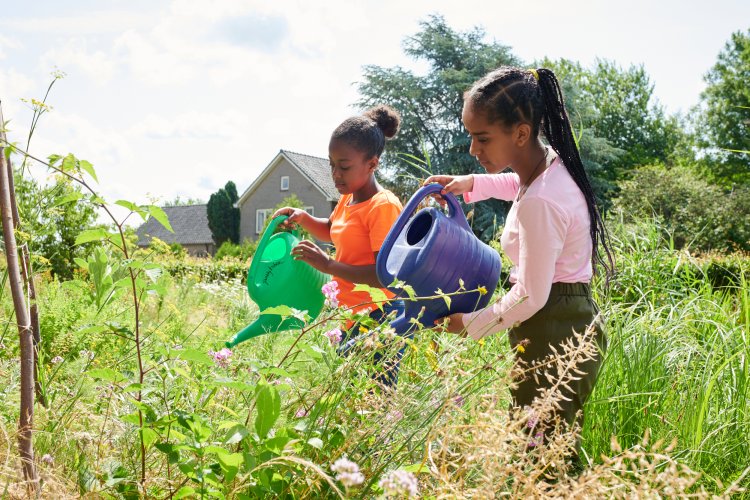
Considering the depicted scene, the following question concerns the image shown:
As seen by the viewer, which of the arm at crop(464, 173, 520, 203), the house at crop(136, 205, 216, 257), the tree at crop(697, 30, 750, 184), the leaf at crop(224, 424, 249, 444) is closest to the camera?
the leaf at crop(224, 424, 249, 444)

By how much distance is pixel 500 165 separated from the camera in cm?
201

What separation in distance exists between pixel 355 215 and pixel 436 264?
787mm

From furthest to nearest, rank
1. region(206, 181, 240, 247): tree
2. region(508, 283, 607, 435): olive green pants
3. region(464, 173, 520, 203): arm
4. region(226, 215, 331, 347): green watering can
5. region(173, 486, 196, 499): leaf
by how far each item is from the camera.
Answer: region(206, 181, 240, 247): tree
region(226, 215, 331, 347): green watering can
region(464, 173, 520, 203): arm
region(508, 283, 607, 435): olive green pants
region(173, 486, 196, 499): leaf

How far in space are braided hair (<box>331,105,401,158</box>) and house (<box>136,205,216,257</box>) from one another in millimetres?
38860

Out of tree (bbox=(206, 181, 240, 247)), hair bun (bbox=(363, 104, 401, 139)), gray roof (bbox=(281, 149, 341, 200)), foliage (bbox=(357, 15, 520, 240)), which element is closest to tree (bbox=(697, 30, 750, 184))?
foliage (bbox=(357, 15, 520, 240))

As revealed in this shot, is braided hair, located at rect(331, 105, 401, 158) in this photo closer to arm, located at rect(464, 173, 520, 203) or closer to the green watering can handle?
the green watering can handle

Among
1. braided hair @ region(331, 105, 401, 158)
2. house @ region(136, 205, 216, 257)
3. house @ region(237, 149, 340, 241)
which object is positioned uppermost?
house @ region(237, 149, 340, 241)

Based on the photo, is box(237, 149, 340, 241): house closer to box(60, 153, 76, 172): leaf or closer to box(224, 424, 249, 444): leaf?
box(60, 153, 76, 172): leaf

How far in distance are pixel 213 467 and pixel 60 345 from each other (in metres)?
1.91

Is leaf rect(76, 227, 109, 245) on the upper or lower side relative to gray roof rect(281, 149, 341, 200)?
lower

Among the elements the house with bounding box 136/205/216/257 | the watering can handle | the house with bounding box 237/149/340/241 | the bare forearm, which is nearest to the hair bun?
the bare forearm

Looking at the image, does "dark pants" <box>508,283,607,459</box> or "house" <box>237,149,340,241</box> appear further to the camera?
"house" <box>237,149,340,241</box>

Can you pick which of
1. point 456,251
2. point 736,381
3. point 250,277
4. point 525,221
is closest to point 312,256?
point 250,277

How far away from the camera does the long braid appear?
203 cm
